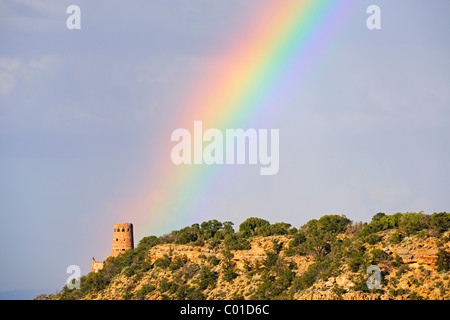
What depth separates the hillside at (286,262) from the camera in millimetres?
81688

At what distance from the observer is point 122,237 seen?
495 ft

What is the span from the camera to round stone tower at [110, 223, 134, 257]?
150250mm

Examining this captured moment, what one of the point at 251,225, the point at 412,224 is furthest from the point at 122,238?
the point at 412,224

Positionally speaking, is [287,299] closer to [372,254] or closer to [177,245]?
[372,254]

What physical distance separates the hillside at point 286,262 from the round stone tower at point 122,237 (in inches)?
424

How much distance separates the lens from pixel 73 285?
454 feet

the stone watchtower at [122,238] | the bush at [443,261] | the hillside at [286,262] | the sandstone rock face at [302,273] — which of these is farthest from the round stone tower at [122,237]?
the bush at [443,261]

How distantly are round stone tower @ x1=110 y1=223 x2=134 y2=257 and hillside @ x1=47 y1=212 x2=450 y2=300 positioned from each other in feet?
35.3

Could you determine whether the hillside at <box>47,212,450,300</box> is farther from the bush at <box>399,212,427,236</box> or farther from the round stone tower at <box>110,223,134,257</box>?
the round stone tower at <box>110,223,134,257</box>

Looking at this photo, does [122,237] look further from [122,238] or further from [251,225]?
[251,225]

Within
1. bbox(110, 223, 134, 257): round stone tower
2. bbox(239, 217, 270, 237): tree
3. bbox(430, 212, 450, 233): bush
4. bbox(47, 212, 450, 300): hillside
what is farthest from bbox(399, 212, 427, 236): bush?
bbox(110, 223, 134, 257): round stone tower

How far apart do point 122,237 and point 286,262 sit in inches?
2388
